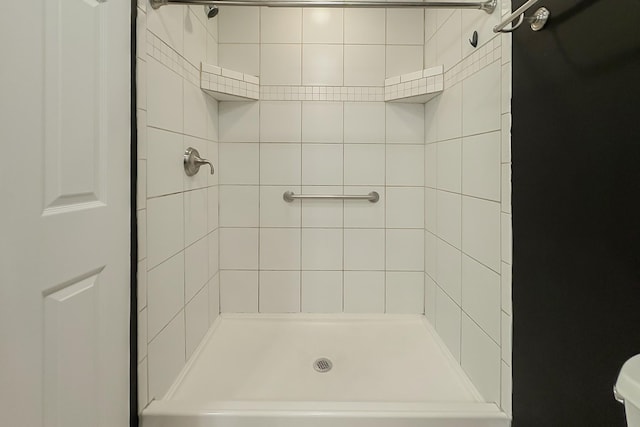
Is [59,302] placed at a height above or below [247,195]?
below

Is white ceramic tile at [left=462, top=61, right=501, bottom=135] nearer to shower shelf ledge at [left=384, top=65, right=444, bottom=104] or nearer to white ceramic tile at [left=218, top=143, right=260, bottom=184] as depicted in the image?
shower shelf ledge at [left=384, top=65, right=444, bottom=104]

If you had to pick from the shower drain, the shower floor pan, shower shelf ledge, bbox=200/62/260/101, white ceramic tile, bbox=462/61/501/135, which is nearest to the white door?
the shower floor pan

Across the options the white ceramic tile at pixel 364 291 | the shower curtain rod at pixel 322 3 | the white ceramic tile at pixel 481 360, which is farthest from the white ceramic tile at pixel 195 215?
the white ceramic tile at pixel 481 360

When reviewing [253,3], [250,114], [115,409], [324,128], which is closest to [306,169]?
[324,128]

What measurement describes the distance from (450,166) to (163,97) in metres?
1.23

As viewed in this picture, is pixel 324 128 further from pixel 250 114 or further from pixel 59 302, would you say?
pixel 59 302

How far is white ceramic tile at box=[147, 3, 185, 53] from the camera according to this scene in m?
1.25

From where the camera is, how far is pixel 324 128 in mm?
2137

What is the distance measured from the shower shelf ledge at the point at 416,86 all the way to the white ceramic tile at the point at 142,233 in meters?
1.41

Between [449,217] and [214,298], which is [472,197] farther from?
[214,298]

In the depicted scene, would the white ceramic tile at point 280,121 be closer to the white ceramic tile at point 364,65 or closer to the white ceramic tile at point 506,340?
the white ceramic tile at point 364,65

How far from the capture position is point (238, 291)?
219cm

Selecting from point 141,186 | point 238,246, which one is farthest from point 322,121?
point 141,186

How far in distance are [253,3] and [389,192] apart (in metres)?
1.23
